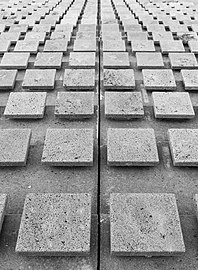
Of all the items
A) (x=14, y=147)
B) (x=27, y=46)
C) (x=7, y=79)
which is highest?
(x=27, y=46)

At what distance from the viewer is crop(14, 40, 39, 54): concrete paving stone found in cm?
396

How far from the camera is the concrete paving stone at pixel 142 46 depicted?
12.9 ft

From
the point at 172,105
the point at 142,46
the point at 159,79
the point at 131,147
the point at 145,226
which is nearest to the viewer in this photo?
the point at 145,226

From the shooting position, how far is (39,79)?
3297 mm

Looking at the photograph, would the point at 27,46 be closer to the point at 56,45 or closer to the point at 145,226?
the point at 56,45

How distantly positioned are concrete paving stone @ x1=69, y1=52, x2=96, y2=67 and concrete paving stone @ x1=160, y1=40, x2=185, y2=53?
3.38 feet

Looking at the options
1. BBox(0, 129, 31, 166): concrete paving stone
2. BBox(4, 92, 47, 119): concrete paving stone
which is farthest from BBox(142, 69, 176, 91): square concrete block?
BBox(0, 129, 31, 166): concrete paving stone

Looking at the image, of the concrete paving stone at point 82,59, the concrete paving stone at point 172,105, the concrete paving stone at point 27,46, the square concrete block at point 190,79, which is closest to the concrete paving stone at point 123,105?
the concrete paving stone at point 172,105

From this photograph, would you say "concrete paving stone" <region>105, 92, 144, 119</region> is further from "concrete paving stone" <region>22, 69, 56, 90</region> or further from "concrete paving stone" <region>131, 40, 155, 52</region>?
"concrete paving stone" <region>131, 40, 155, 52</region>

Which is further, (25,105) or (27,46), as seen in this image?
(27,46)

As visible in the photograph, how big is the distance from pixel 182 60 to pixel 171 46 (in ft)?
1.47

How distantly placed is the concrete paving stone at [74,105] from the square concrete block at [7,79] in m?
0.67

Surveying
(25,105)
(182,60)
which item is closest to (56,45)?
(25,105)

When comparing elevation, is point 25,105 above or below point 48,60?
below
